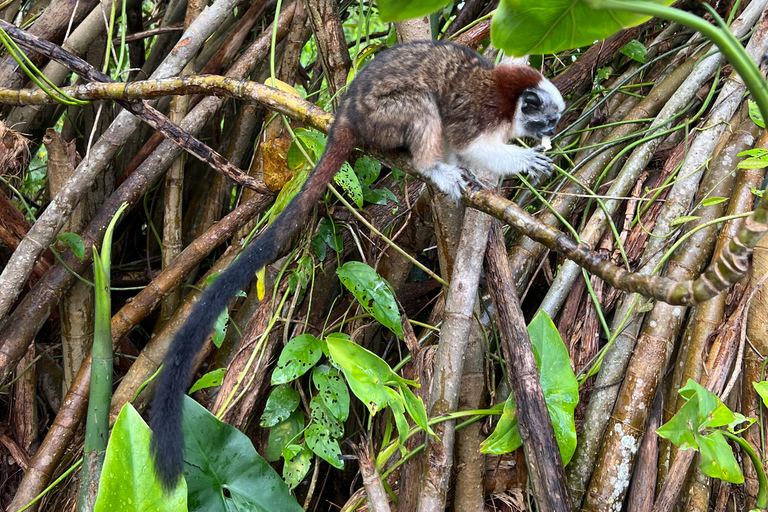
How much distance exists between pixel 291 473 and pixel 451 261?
2.82ft

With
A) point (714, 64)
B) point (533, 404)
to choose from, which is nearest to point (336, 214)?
point (533, 404)

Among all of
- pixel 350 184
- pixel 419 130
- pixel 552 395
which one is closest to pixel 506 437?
pixel 552 395

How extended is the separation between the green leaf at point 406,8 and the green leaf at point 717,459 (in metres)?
1.11

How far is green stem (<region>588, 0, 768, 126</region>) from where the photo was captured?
0.70m

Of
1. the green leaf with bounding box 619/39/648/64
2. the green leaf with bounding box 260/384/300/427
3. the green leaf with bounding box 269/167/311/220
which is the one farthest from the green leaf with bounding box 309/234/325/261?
the green leaf with bounding box 619/39/648/64

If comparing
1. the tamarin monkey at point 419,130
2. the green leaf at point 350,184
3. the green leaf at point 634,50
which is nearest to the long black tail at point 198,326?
the tamarin monkey at point 419,130

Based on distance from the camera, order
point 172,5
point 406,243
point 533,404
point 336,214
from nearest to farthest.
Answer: point 533,404 → point 336,214 → point 406,243 → point 172,5

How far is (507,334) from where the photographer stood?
1713mm

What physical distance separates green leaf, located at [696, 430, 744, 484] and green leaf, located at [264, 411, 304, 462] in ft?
4.01

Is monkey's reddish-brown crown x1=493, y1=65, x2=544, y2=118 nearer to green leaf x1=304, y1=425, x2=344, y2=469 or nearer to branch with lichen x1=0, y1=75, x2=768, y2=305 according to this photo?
branch with lichen x1=0, y1=75, x2=768, y2=305

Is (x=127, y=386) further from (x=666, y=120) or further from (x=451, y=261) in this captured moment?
Result: (x=666, y=120)

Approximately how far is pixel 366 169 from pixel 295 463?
1179mm

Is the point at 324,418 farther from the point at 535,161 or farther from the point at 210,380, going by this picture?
the point at 535,161

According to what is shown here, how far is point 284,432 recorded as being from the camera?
2.03m
